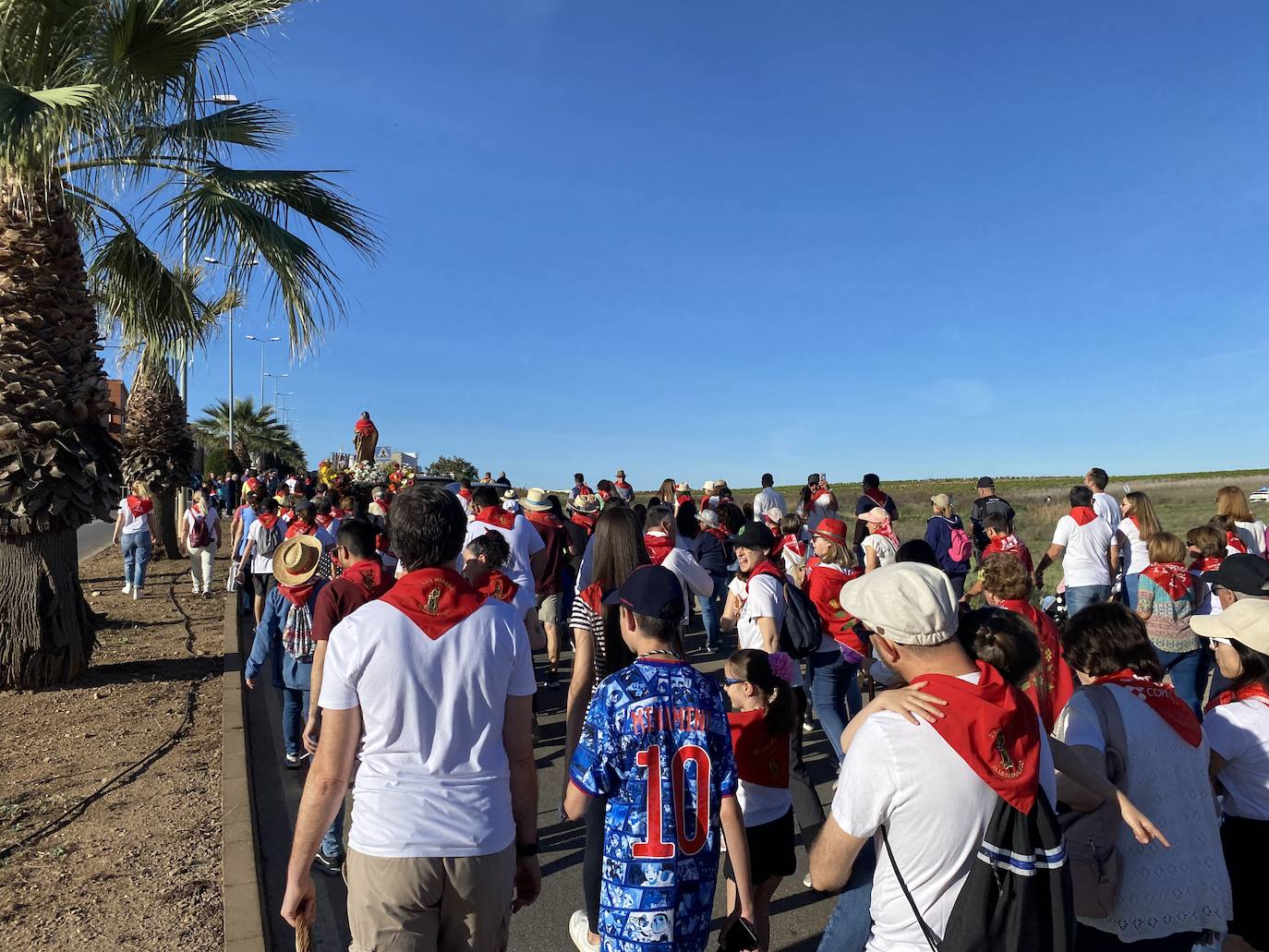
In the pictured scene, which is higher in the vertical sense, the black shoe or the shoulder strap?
the shoulder strap

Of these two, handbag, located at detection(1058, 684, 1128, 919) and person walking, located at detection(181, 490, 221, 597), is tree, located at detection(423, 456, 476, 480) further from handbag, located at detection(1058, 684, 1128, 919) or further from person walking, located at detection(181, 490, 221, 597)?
handbag, located at detection(1058, 684, 1128, 919)

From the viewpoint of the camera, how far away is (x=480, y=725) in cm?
251

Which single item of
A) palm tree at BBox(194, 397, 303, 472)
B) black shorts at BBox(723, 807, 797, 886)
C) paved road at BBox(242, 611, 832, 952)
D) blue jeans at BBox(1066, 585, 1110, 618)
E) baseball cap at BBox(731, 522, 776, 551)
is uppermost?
palm tree at BBox(194, 397, 303, 472)

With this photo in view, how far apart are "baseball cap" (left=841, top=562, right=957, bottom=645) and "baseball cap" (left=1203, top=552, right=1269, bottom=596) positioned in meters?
2.83

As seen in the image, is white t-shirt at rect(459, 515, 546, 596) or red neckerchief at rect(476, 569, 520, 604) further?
white t-shirt at rect(459, 515, 546, 596)

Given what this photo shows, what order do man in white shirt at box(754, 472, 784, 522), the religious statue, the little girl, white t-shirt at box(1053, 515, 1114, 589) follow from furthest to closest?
the religious statue → man in white shirt at box(754, 472, 784, 522) → white t-shirt at box(1053, 515, 1114, 589) → the little girl

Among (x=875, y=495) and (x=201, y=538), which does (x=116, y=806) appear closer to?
(x=875, y=495)

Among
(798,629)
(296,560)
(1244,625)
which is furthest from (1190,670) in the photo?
(296,560)

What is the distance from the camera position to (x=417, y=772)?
7.99 ft

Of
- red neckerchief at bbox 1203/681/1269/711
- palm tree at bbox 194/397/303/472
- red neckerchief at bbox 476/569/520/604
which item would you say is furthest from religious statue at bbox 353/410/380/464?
palm tree at bbox 194/397/303/472

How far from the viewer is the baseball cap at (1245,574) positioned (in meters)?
4.03

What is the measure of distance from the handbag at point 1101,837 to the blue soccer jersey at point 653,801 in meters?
1.12

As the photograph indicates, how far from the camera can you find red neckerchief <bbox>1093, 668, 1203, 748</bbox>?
262 cm

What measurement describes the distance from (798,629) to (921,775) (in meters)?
3.18
